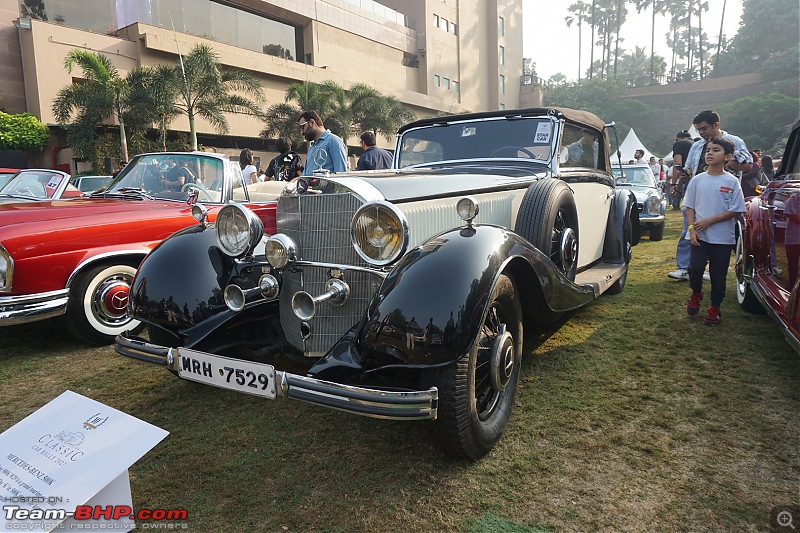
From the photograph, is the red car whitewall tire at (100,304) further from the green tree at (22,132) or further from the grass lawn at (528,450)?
the green tree at (22,132)

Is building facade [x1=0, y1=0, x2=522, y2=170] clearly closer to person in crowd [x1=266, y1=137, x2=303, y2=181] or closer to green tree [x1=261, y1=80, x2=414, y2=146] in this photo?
green tree [x1=261, y1=80, x2=414, y2=146]

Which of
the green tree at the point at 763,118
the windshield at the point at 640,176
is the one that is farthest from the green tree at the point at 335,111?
the green tree at the point at 763,118

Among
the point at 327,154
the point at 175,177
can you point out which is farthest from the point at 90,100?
the point at 327,154

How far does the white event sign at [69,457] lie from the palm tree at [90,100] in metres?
18.2

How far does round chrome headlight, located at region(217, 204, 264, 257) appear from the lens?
274 centimetres

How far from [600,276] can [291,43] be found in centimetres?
3112

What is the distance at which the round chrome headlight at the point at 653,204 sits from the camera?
886 cm

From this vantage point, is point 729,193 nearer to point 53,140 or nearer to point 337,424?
point 337,424

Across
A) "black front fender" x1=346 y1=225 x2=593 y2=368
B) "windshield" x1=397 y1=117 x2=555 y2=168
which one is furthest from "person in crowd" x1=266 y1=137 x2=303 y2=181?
"black front fender" x1=346 y1=225 x2=593 y2=368

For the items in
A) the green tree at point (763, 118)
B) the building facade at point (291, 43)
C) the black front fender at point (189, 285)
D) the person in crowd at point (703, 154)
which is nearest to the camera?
the black front fender at point (189, 285)

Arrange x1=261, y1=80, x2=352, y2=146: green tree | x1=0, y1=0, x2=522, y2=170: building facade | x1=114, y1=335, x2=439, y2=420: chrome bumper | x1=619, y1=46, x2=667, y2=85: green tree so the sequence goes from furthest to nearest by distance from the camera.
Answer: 1. x1=619, y1=46, x2=667, y2=85: green tree
2. x1=261, y1=80, x2=352, y2=146: green tree
3. x1=0, y1=0, x2=522, y2=170: building facade
4. x1=114, y1=335, x2=439, y2=420: chrome bumper

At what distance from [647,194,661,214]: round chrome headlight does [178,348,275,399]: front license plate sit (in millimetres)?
8555

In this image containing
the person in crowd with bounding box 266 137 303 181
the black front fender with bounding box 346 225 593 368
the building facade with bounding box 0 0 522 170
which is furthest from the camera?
the building facade with bounding box 0 0 522 170

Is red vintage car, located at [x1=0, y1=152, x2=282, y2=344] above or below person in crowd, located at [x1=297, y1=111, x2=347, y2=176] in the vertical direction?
below
